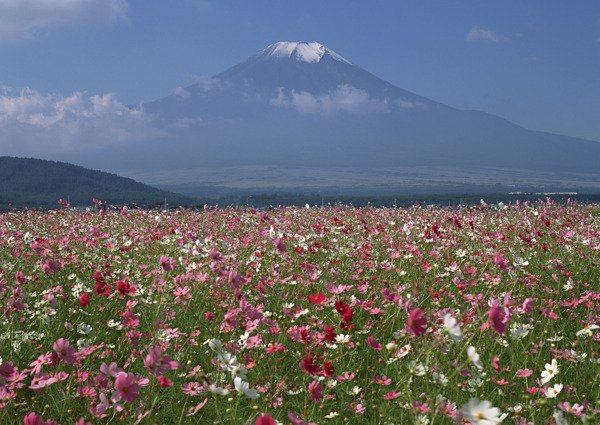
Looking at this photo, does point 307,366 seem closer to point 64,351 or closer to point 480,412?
point 480,412

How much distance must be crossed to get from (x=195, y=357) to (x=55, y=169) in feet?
459

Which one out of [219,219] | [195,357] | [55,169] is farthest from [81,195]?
[195,357]

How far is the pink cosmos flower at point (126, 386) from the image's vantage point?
1798mm

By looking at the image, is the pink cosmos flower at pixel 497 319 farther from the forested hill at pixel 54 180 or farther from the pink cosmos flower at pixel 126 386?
the forested hill at pixel 54 180

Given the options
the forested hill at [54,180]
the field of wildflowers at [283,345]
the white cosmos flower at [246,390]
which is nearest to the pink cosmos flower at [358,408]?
the field of wildflowers at [283,345]

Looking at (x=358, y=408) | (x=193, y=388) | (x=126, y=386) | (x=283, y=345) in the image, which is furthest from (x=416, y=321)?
(x=283, y=345)

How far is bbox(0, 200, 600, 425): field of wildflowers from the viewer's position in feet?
7.36

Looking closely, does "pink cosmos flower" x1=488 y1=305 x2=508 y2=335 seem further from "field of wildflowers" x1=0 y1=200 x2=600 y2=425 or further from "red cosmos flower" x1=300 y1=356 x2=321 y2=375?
"red cosmos flower" x1=300 y1=356 x2=321 y2=375

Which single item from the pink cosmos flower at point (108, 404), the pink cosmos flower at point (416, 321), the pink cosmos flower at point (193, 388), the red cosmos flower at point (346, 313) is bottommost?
the pink cosmos flower at point (193, 388)

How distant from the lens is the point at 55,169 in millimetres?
127000

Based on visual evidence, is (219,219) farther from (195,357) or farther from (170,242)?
(195,357)

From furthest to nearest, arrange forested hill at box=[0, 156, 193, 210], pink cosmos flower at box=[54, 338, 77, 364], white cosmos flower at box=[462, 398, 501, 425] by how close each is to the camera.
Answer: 1. forested hill at box=[0, 156, 193, 210]
2. pink cosmos flower at box=[54, 338, 77, 364]
3. white cosmos flower at box=[462, 398, 501, 425]

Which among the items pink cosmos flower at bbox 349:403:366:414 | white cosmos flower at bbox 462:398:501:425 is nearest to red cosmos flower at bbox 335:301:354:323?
pink cosmos flower at bbox 349:403:366:414

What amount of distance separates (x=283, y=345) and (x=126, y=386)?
65.5 inches
